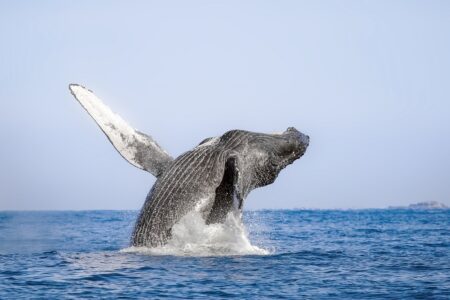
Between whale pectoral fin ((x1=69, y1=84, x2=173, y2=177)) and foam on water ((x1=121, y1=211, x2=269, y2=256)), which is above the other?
whale pectoral fin ((x1=69, y1=84, x2=173, y2=177))

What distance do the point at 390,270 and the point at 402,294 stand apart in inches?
79.5

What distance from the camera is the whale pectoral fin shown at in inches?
497

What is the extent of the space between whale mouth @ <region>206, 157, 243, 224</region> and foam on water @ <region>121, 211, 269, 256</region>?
11 cm

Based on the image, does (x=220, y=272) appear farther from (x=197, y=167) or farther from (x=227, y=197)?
(x=197, y=167)

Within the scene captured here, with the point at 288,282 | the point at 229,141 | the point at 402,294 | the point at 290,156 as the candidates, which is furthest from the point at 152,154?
the point at 402,294

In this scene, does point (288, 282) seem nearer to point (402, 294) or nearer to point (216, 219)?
point (402, 294)

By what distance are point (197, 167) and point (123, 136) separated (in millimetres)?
1580

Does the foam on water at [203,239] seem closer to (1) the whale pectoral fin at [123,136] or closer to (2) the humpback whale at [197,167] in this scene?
(2) the humpback whale at [197,167]

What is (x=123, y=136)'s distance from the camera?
12.8 meters

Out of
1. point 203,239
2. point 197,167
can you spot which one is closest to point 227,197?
point 197,167

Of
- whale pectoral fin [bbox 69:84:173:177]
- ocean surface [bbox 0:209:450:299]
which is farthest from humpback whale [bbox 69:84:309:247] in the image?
ocean surface [bbox 0:209:450:299]

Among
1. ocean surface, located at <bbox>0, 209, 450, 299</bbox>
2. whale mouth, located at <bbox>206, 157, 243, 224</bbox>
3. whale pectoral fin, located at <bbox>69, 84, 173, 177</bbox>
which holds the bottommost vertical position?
ocean surface, located at <bbox>0, 209, 450, 299</bbox>

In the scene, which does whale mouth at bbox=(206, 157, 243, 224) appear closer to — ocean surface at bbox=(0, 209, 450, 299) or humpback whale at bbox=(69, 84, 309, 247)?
humpback whale at bbox=(69, 84, 309, 247)

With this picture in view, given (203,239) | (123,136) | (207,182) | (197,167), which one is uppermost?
(123,136)
